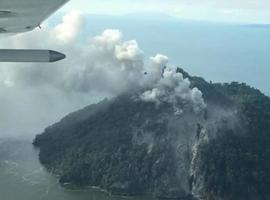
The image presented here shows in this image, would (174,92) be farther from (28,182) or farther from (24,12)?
(24,12)

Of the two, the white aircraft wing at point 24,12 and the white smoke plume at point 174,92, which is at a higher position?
the white smoke plume at point 174,92

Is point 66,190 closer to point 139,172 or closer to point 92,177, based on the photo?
point 92,177

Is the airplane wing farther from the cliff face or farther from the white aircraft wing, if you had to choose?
the cliff face

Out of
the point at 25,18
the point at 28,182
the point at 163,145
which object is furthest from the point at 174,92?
the point at 25,18

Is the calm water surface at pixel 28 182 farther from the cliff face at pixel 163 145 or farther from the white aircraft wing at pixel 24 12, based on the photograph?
the white aircraft wing at pixel 24 12

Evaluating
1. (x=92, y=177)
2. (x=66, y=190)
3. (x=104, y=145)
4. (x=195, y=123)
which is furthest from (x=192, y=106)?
(x=66, y=190)

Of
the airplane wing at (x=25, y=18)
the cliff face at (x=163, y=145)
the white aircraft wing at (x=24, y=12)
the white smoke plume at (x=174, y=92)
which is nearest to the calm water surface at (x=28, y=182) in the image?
the cliff face at (x=163, y=145)
